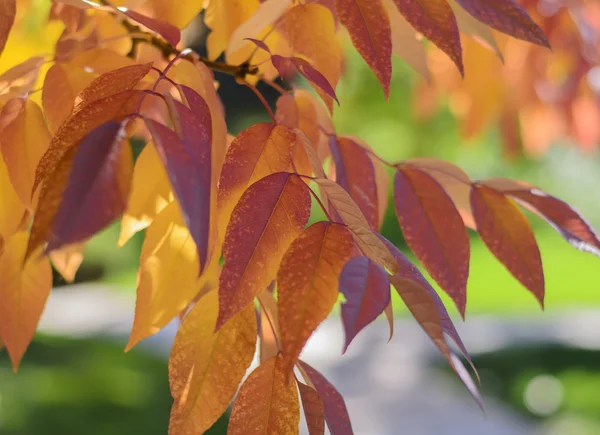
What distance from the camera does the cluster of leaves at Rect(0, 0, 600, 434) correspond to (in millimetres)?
405

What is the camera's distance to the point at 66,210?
33 cm

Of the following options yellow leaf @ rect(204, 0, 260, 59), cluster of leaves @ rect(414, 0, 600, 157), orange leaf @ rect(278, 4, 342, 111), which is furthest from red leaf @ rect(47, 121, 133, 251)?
cluster of leaves @ rect(414, 0, 600, 157)

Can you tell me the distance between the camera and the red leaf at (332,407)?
0.55 metres

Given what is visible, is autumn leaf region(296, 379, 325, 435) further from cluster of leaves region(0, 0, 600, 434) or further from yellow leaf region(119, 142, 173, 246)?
yellow leaf region(119, 142, 173, 246)

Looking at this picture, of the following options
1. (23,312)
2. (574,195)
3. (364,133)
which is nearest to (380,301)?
(23,312)

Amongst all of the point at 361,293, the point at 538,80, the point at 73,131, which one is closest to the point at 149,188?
the point at 73,131

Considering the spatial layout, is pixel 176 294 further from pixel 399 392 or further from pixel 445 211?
pixel 399 392

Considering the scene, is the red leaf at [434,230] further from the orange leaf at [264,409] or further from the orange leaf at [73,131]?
the orange leaf at [73,131]

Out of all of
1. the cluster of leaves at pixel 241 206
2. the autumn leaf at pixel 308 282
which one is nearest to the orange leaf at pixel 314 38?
the cluster of leaves at pixel 241 206

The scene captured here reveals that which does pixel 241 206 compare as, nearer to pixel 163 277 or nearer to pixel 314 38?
pixel 163 277

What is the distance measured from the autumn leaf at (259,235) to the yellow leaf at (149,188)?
162 millimetres

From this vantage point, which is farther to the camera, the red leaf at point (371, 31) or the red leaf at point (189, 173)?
the red leaf at point (371, 31)

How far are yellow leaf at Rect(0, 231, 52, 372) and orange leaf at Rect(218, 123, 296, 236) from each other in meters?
0.20

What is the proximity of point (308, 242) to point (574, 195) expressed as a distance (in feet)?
42.2
